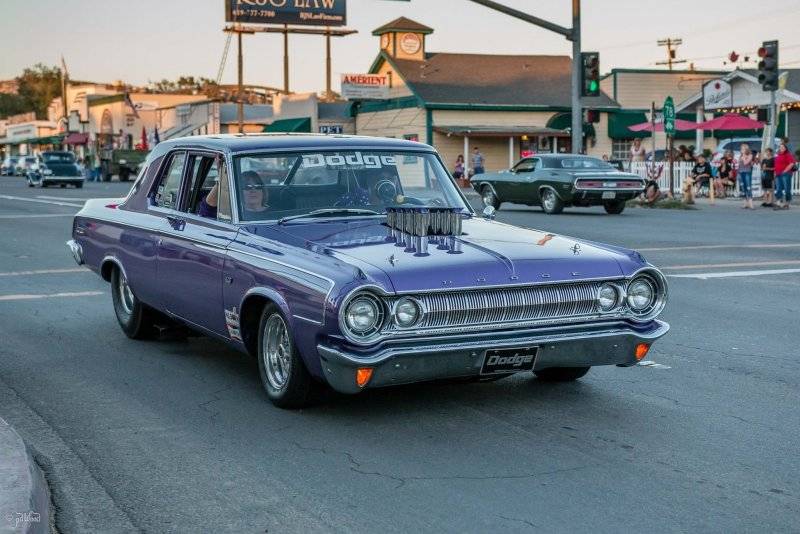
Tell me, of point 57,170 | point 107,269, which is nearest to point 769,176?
point 107,269

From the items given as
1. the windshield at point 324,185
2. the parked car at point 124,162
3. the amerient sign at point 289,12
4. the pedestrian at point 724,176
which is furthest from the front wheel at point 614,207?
Answer: the amerient sign at point 289,12

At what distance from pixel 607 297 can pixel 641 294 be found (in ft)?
0.83

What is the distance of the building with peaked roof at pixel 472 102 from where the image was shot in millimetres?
51594

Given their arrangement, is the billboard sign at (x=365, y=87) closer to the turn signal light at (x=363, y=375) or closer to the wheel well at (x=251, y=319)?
the wheel well at (x=251, y=319)

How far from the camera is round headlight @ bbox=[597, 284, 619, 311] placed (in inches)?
248

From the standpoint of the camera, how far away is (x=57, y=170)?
52.2 metres

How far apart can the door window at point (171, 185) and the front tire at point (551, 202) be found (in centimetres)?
1951

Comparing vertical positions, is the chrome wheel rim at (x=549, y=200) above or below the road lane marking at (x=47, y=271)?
above

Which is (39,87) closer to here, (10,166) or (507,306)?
(10,166)

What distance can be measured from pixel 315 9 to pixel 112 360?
70.4m

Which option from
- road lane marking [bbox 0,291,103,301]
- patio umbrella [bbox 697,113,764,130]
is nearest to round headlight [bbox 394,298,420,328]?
road lane marking [bbox 0,291,103,301]

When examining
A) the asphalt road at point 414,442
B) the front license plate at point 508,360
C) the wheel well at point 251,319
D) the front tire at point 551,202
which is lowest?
the asphalt road at point 414,442

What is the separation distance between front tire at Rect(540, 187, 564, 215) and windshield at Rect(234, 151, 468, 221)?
1982 cm

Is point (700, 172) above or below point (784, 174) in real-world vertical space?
above
